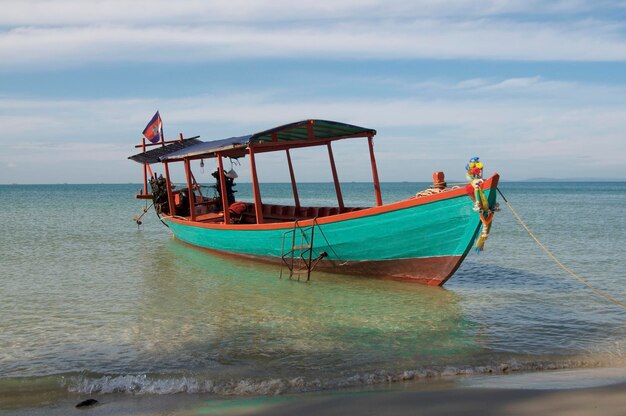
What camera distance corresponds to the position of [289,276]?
37.6 ft

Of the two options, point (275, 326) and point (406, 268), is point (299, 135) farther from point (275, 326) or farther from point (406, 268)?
point (275, 326)

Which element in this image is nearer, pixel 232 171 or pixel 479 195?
pixel 479 195

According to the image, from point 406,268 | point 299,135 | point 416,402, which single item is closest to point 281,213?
point 299,135

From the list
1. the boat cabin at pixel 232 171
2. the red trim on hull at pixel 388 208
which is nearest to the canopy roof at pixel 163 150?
the boat cabin at pixel 232 171

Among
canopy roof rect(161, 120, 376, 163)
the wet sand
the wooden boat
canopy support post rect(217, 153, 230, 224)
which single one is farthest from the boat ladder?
the wet sand

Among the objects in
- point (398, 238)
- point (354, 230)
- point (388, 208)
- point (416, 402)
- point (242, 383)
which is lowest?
point (416, 402)

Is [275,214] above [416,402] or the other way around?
above

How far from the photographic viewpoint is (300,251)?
11.1 meters

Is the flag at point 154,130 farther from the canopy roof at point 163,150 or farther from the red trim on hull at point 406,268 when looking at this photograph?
the red trim on hull at point 406,268

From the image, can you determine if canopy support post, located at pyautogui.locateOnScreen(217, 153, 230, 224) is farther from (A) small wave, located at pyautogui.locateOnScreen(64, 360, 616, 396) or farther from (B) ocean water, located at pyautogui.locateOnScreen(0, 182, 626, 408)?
(A) small wave, located at pyautogui.locateOnScreen(64, 360, 616, 396)

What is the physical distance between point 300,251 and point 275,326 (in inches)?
135

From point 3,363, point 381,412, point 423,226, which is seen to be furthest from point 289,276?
point 381,412

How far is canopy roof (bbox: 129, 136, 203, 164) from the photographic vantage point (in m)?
17.2

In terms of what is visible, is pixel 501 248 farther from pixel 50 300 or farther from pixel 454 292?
pixel 50 300
